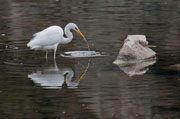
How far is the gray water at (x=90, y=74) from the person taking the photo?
9000 mm

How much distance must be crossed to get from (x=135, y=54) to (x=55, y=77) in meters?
2.57

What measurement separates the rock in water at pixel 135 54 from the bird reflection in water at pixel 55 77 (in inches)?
40.9

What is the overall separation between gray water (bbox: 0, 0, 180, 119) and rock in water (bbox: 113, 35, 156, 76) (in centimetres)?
24

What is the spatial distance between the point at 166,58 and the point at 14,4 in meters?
12.2

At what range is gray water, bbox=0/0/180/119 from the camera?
9000 millimetres

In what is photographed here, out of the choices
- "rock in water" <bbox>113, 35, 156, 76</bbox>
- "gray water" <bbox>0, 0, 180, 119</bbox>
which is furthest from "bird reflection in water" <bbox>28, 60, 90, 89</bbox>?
"rock in water" <bbox>113, 35, 156, 76</bbox>

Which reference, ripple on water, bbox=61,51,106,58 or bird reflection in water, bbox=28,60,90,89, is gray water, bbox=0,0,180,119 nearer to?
bird reflection in water, bbox=28,60,90,89

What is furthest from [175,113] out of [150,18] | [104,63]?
[150,18]

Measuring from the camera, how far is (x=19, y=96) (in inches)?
385

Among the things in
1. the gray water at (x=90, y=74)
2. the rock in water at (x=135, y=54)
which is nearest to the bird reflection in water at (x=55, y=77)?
the gray water at (x=90, y=74)

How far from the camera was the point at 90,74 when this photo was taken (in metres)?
11.6

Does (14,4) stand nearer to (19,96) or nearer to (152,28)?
(152,28)

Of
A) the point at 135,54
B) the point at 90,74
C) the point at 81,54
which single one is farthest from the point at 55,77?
the point at 135,54

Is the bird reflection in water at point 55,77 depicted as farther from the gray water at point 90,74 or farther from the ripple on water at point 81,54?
the ripple on water at point 81,54
